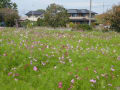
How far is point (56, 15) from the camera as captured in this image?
2506 cm

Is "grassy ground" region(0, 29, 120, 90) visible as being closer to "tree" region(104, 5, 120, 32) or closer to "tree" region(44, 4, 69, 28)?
"tree" region(104, 5, 120, 32)

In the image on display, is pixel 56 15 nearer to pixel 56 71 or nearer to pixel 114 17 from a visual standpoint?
pixel 114 17

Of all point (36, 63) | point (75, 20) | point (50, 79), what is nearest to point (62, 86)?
point (50, 79)

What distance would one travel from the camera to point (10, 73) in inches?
169

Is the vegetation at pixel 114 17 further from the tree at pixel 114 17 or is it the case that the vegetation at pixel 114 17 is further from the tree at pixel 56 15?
the tree at pixel 56 15

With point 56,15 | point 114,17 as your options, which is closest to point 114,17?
point 114,17

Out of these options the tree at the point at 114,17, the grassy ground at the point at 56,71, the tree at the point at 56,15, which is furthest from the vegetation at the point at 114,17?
the grassy ground at the point at 56,71

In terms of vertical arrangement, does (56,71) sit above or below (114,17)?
below

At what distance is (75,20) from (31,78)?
169 ft

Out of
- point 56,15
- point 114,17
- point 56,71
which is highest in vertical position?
point 56,15

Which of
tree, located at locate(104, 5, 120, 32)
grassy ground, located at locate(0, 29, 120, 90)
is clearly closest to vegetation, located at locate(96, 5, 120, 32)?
tree, located at locate(104, 5, 120, 32)

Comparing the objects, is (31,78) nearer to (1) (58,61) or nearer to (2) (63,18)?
(1) (58,61)

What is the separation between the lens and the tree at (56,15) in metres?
25.1

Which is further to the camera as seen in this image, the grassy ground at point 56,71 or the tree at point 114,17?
the tree at point 114,17
